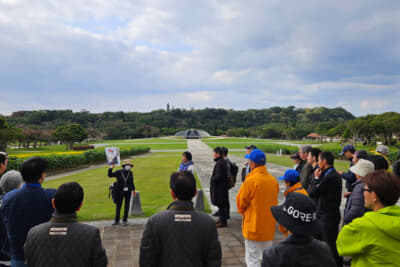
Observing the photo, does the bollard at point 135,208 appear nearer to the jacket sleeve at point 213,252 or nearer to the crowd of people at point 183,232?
the crowd of people at point 183,232

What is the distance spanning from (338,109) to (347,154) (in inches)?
5902

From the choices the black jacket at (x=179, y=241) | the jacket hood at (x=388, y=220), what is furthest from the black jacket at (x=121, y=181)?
the jacket hood at (x=388, y=220)

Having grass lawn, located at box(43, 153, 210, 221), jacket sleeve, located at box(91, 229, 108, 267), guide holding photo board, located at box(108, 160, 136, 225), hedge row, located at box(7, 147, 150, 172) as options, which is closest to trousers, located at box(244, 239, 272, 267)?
jacket sleeve, located at box(91, 229, 108, 267)

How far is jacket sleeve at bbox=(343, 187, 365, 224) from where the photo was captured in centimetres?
298

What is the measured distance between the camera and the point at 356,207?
9.84 ft

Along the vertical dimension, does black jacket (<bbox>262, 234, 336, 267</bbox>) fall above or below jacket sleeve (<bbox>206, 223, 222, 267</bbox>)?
above

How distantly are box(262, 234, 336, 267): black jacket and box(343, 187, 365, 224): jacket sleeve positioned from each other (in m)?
1.66

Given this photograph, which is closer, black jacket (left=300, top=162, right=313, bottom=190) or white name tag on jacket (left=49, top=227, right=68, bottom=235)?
white name tag on jacket (left=49, top=227, right=68, bottom=235)

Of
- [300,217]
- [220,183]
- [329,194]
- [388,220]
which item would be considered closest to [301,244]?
[300,217]

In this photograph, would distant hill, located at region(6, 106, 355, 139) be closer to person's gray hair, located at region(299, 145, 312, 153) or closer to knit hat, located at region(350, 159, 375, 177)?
person's gray hair, located at region(299, 145, 312, 153)

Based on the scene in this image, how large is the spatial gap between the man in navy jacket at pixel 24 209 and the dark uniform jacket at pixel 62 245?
2.20 ft

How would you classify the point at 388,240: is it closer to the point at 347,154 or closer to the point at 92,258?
the point at 92,258

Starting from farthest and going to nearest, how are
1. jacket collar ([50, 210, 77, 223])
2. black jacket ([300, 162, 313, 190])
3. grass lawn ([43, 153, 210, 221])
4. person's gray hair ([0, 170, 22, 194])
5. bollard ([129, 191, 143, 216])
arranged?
grass lawn ([43, 153, 210, 221])
bollard ([129, 191, 143, 216])
black jacket ([300, 162, 313, 190])
person's gray hair ([0, 170, 22, 194])
jacket collar ([50, 210, 77, 223])

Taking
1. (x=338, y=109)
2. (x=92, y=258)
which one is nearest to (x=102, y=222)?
(x=92, y=258)
